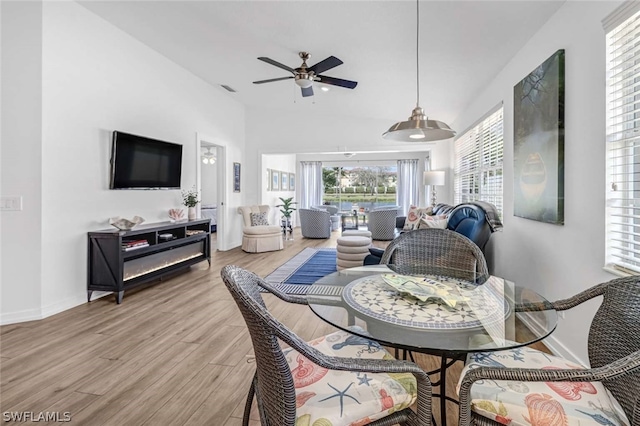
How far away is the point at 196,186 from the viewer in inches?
207

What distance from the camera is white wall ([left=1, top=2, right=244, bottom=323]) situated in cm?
280

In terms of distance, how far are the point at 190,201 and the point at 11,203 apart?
7.14 ft

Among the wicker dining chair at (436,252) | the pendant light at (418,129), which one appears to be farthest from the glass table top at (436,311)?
the pendant light at (418,129)

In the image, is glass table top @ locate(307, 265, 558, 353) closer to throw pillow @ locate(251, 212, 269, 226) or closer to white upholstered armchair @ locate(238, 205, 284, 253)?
white upholstered armchair @ locate(238, 205, 284, 253)

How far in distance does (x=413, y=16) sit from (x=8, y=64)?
354 cm

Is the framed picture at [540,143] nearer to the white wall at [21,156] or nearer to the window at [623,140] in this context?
the window at [623,140]

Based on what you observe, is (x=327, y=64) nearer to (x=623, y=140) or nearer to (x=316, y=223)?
(x=623, y=140)

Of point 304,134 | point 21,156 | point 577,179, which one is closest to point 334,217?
point 304,134

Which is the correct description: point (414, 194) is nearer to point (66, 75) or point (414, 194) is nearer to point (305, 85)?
point (305, 85)

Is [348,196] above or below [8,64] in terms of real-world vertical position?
below

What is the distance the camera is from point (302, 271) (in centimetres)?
470

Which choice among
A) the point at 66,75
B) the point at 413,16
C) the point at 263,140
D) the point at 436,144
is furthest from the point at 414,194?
the point at 66,75

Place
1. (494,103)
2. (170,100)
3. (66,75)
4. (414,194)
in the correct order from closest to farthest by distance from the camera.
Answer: (66,75)
(494,103)
(170,100)
(414,194)

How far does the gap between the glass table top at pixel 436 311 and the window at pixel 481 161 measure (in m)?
2.59
